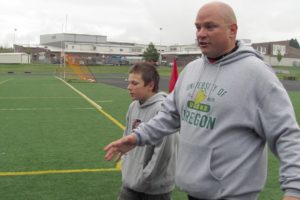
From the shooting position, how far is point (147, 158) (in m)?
3.47

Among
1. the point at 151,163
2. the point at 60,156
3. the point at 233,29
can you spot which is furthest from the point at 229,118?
the point at 60,156

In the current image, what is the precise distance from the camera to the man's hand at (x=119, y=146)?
2.67 m

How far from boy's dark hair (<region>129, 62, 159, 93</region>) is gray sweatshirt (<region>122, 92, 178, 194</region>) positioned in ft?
0.40

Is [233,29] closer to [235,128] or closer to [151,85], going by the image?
[235,128]

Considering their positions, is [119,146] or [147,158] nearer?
[119,146]

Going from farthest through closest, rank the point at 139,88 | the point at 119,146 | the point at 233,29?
1. the point at 139,88
2. the point at 119,146
3. the point at 233,29

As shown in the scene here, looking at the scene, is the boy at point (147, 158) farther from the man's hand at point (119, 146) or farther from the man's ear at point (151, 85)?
the man's hand at point (119, 146)

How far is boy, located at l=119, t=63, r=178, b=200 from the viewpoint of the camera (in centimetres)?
342

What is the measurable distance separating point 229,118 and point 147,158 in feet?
4.16

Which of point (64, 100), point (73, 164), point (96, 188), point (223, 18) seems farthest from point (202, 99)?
point (64, 100)

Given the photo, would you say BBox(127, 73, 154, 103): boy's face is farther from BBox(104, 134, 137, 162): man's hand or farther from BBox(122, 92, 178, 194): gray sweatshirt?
BBox(104, 134, 137, 162): man's hand

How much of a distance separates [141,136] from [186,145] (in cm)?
37

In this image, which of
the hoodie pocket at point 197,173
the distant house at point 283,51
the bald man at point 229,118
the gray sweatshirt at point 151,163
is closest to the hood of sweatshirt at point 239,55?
the bald man at point 229,118

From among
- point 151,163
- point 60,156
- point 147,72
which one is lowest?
point 60,156
